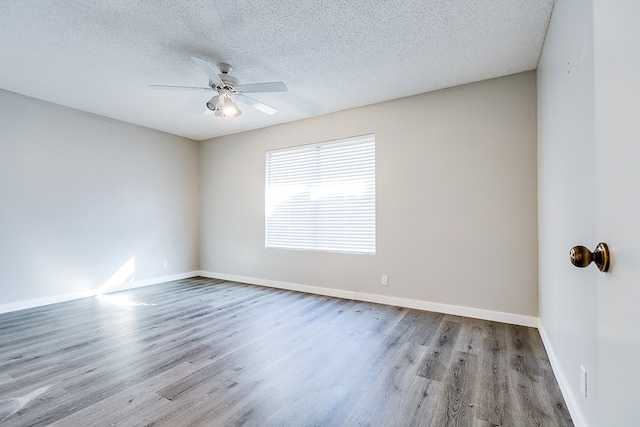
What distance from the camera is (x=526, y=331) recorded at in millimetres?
2822

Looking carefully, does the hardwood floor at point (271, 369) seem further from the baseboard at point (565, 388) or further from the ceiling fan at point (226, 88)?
the ceiling fan at point (226, 88)

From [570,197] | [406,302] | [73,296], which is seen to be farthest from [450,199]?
[73,296]

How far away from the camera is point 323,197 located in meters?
4.34

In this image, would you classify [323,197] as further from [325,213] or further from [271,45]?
[271,45]

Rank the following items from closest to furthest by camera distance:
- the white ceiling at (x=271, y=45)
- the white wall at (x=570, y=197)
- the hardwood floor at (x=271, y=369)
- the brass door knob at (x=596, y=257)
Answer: the brass door knob at (x=596, y=257), the white wall at (x=570, y=197), the hardwood floor at (x=271, y=369), the white ceiling at (x=271, y=45)

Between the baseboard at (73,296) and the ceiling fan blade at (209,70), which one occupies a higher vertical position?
the ceiling fan blade at (209,70)

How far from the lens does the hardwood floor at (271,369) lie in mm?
1655

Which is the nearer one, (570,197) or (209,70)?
(570,197)

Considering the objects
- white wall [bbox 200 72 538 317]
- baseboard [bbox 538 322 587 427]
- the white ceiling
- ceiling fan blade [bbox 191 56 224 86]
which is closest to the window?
white wall [bbox 200 72 538 317]

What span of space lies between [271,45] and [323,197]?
7.26ft

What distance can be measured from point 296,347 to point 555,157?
8.25 feet

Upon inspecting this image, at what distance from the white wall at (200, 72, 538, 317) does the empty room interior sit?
2 centimetres

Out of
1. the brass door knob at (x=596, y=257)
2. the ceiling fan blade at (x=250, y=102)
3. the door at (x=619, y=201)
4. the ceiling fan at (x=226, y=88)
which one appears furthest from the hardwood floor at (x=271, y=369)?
the ceiling fan blade at (x=250, y=102)

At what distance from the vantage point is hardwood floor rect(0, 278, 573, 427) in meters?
1.66
